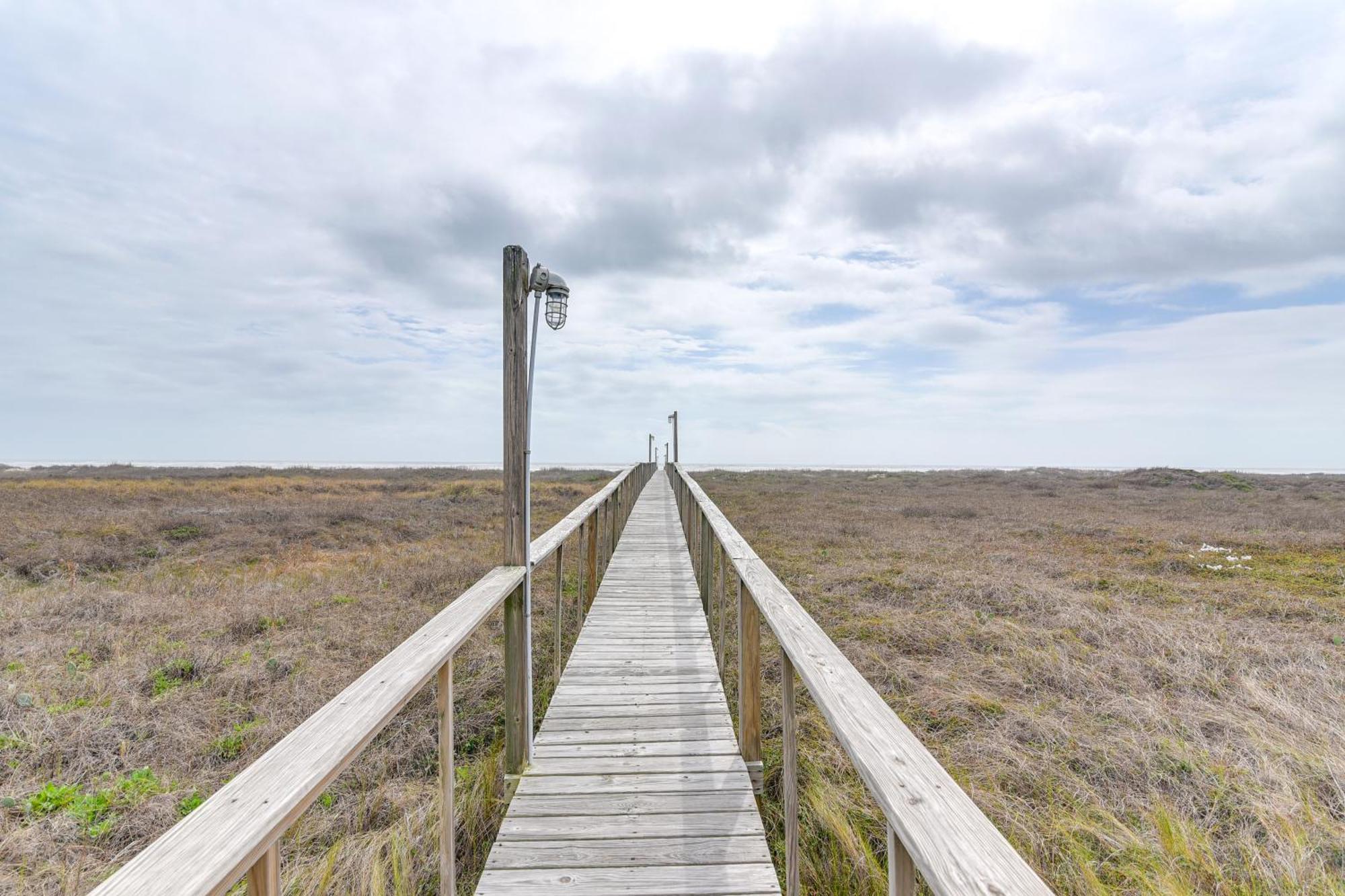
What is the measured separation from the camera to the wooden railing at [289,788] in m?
0.87

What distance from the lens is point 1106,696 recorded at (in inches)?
188

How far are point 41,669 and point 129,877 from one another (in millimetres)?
6388

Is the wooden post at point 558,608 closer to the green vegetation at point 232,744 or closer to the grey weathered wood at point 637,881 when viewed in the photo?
the grey weathered wood at point 637,881

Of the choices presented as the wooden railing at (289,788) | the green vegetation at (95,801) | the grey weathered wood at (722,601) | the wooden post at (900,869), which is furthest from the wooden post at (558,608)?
the wooden post at (900,869)

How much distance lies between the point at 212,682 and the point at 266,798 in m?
5.29

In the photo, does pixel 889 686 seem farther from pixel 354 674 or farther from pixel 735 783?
pixel 354 674

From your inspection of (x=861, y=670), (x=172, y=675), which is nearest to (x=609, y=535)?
(x=861, y=670)

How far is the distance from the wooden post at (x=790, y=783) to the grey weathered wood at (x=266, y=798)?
46.7 inches

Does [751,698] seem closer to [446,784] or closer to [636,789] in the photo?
[636,789]

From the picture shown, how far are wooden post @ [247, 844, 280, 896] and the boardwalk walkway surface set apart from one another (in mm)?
1370

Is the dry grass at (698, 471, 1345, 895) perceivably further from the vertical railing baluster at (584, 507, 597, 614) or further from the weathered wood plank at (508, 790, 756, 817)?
the vertical railing baluster at (584, 507, 597, 614)

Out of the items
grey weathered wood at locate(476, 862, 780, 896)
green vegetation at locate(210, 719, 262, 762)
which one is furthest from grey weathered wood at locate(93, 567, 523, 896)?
green vegetation at locate(210, 719, 262, 762)

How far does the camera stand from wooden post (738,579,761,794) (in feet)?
10.00

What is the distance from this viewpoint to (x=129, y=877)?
2.75ft
